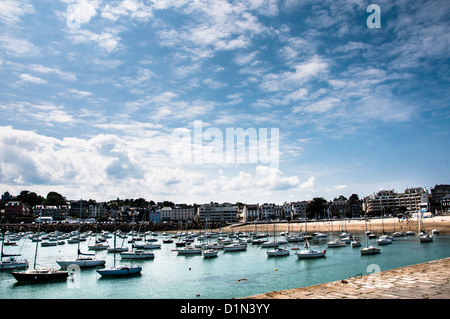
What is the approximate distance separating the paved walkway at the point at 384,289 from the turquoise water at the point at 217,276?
16.3 m

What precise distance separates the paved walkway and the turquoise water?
643 inches

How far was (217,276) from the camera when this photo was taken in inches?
1928

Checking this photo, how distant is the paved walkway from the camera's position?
1852 centimetres

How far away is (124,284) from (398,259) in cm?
4450

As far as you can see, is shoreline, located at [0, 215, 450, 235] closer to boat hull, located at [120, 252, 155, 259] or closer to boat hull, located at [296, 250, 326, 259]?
boat hull, located at [296, 250, 326, 259]

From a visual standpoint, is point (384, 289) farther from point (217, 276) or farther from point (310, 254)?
point (310, 254)

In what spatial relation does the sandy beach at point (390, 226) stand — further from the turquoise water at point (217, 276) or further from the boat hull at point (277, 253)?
the boat hull at point (277, 253)

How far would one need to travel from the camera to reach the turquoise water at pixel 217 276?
3941 cm

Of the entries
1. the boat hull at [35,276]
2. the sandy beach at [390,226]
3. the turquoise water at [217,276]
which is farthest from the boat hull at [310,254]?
the sandy beach at [390,226]

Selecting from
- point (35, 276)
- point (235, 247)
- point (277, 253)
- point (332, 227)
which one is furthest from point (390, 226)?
point (35, 276)

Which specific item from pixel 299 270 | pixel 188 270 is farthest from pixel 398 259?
pixel 188 270

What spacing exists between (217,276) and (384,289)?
32.2 meters

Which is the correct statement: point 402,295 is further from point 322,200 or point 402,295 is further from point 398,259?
point 322,200

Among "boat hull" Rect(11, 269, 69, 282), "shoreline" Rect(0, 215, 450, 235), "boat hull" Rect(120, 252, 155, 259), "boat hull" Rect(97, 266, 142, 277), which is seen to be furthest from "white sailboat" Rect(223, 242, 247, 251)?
"boat hull" Rect(11, 269, 69, 282)
